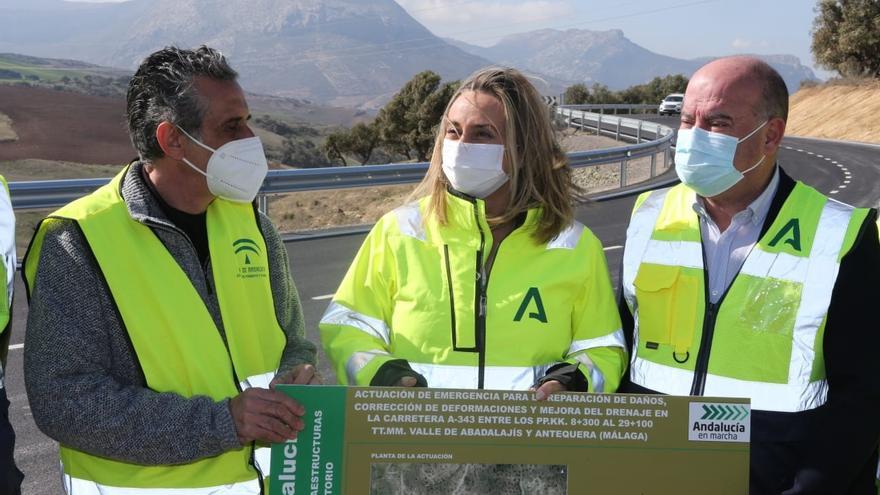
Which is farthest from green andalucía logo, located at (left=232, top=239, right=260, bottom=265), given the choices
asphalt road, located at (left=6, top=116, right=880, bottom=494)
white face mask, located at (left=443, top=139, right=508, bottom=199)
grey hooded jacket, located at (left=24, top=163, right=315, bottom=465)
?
asphalt road, located at (left=6, top=116, right=880, bottom=494)

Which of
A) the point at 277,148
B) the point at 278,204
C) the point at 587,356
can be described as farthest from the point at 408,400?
the point at 277,148

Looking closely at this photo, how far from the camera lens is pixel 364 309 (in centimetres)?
287

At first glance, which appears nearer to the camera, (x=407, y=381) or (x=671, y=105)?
(x=407, y=381)

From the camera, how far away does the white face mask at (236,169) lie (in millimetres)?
2756

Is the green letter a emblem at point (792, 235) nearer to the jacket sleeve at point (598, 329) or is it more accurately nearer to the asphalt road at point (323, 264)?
the jacket sleeve at point (598, 329)

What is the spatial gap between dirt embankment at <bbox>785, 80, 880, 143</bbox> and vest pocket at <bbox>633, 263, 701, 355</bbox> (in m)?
39.6

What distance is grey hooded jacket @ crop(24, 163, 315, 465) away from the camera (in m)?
2.34

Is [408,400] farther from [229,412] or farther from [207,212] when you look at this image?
[207,212]

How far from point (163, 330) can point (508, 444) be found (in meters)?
1.03

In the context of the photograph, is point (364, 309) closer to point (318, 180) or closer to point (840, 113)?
point (318, 180)

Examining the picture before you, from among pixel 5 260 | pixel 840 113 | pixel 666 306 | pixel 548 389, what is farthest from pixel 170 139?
pixel 840 113

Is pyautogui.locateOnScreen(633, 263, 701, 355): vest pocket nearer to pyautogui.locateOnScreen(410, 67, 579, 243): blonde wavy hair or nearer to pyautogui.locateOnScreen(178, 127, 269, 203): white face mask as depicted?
pyautogui.locateOnScreen(410, 67, 579, 243): blonde wavy hair

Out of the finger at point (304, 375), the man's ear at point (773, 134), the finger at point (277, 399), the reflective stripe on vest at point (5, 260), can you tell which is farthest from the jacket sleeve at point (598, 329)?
the reflective stripe on vest at point (5, 260)

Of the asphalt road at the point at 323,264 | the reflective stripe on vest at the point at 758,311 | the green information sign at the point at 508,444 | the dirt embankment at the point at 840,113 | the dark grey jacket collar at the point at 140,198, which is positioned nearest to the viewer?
the green information sign at the point at 508,444
